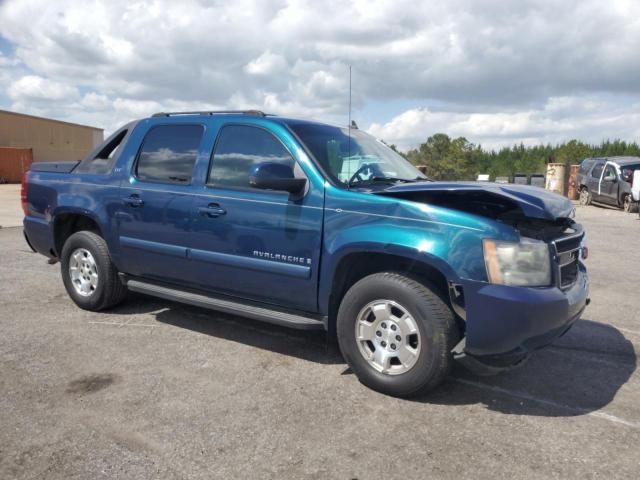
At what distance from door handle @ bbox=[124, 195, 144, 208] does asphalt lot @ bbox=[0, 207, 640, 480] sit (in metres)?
1.10

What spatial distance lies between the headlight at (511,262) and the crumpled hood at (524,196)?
0.69 ft

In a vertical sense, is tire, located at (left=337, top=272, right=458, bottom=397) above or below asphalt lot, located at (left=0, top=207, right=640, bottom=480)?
Result: above

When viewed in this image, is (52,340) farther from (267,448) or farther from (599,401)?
(599,401)

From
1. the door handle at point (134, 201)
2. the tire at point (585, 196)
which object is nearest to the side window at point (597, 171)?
the tire at point (585, 196)

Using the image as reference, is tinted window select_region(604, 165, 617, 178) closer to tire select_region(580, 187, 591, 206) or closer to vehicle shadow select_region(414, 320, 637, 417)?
tire select_region(580, 187, 591, 206)

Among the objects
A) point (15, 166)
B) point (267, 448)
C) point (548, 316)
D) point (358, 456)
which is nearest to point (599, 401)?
point (548, 316)

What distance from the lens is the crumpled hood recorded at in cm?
331

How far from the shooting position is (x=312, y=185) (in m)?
3.90

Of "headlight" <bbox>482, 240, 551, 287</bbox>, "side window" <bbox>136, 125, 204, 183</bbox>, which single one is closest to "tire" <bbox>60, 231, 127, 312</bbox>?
"side window" <bbox>136, 125, 204, 183</bbox>

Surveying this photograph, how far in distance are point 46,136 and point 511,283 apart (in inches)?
2067

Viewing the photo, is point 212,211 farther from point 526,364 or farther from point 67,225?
point 526,364

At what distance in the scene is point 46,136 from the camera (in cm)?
4859

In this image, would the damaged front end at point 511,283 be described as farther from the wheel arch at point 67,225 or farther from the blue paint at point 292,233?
the wheel arch at point 67,225

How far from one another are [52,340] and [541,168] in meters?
48.4
